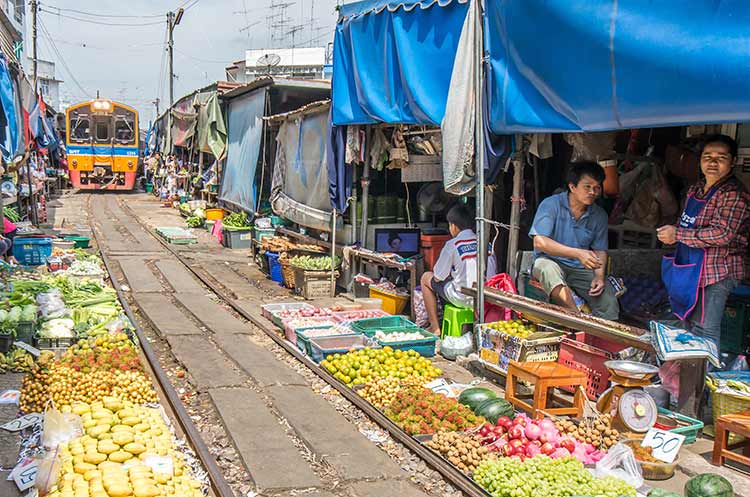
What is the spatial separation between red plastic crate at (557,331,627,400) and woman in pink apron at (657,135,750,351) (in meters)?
0.77

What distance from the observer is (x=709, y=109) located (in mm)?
4699

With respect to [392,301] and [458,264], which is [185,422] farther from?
[392,301]

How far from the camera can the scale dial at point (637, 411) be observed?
16.4ft

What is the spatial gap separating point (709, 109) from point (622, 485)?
2538 millimetres

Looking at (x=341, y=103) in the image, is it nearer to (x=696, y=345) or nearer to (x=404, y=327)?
(x=404, y=327)

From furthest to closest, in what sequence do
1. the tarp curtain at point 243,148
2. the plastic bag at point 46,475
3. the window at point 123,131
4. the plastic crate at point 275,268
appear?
1. the window at point 123,131
2. the tarp curtain at point 243,148
3. the plastic crate at point 275,268
4. the plastic bag at point 46,475

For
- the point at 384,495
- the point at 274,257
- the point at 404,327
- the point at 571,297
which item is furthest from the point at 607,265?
the point at 274,257

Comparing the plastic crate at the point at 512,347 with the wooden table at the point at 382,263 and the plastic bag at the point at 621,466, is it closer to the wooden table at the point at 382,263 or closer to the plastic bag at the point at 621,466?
the plastic bag at the point at 621,466

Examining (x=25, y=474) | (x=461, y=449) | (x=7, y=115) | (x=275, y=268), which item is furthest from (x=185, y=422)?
(x=275, y=268)

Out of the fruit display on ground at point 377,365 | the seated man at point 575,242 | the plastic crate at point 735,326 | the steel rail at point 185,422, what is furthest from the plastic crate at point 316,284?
the plastic crate at point 735,326

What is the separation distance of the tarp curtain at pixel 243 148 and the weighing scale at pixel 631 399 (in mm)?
11292

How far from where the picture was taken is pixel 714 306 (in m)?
5.43

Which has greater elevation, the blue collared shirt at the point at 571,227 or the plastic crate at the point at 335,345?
the blue collared shirt at the point at 571,227

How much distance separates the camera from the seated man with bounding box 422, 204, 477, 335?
782cm
